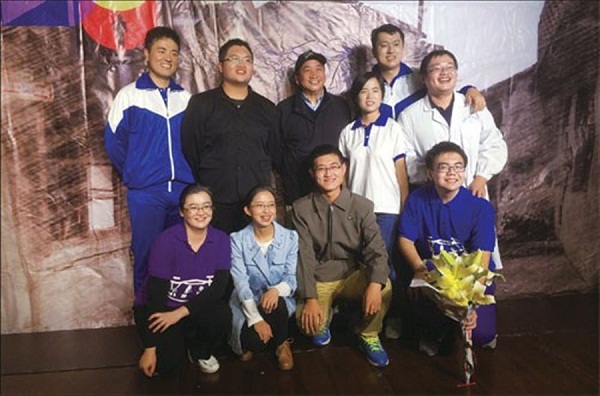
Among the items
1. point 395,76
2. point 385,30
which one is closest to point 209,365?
point 395,76

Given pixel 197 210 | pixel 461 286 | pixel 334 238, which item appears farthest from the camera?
pixel 334 238

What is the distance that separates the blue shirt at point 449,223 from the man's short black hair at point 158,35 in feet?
4.31

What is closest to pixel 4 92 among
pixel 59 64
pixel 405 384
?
pixel 59 64

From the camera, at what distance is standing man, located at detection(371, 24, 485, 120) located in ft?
8.63

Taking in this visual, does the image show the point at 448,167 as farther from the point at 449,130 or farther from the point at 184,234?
the point at 184,234

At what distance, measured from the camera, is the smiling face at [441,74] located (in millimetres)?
2545

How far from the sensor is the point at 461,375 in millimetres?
2271

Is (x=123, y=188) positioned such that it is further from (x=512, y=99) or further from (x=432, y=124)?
(x=512, y=99)

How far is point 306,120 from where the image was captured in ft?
8.60

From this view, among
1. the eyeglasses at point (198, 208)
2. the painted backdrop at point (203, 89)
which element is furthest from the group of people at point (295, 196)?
the painted backdrop at point (203, 89)

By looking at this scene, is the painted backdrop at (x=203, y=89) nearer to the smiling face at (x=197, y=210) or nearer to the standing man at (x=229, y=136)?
the standing man at (x=229, y=136)

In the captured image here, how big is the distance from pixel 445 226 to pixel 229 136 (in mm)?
1040

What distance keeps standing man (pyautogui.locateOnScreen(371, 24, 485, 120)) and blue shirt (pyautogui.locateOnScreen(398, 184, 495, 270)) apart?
18.8 inches

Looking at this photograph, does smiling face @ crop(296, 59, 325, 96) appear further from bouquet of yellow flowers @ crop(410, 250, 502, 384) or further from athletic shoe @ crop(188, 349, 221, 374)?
athletic shoe @ crop(188, 349, 221, 374)
